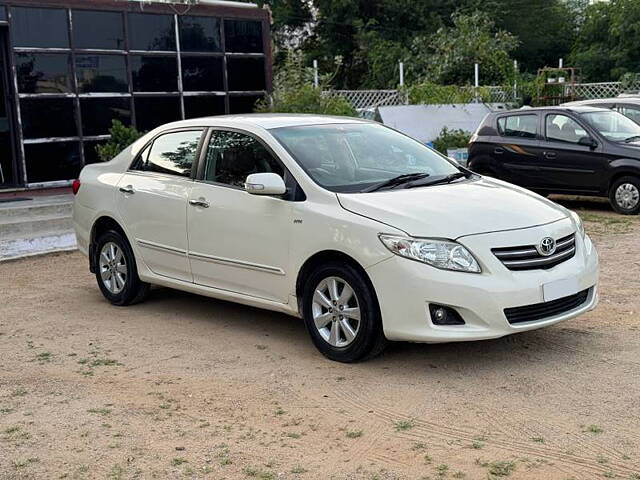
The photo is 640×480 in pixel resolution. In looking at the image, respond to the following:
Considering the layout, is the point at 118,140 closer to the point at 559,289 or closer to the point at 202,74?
the point at 202,74

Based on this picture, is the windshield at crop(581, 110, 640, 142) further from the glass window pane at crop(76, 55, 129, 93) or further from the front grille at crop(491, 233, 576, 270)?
the front grille at crop(491, 233, 576, 270)

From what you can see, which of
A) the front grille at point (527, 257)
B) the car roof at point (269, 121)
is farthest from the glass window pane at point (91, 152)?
the front grille at point (527, 257)

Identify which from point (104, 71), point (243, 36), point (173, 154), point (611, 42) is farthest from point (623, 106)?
point (611, 42)

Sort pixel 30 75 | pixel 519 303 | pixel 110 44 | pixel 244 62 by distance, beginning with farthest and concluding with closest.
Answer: pixel 244 62 → pixel 110 44 → pixel 30 75 → pixel 519 303

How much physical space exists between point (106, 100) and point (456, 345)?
9.18 meters

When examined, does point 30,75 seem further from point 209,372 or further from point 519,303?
point 519,303

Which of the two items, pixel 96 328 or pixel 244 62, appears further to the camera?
pixel 244 62

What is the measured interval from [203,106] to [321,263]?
9.48 metres

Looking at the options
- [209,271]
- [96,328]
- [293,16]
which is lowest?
[96,328]

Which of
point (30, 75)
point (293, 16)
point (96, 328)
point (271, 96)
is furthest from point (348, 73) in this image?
point (96, 328)

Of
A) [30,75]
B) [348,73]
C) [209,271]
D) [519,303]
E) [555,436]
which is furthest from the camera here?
[348,73]

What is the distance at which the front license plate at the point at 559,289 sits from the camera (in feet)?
17.8

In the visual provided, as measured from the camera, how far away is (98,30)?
13.3 meters

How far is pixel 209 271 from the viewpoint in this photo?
6656mm
